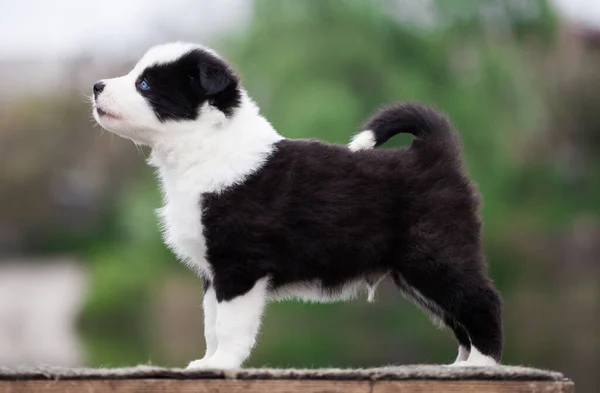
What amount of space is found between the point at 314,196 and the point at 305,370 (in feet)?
2.36

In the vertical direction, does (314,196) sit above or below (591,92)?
above

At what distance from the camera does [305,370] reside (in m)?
3.70

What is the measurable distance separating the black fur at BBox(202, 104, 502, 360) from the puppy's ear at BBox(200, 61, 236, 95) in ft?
1.10

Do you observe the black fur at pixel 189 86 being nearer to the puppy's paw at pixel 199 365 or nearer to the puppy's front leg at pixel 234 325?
the puppy's front leg at pixel 234 325

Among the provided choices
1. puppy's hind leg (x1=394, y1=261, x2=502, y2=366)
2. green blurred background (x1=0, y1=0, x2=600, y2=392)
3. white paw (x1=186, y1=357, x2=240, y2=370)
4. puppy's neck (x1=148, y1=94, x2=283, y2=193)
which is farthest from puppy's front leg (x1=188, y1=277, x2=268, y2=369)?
green blurred background (x1=0, y1=0, x2=600, y2=392)

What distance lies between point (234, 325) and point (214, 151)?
695 mm

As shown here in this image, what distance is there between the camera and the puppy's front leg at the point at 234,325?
3918 mm

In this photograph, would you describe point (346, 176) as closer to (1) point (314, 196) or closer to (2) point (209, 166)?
(1) point (314, 196)

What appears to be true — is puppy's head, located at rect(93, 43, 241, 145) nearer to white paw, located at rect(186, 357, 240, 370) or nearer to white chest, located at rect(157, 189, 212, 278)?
white chest, located at rect(157, 189, 212, 278)

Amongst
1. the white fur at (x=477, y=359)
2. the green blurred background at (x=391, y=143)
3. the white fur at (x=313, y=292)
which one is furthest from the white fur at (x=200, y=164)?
the green blurred background at (x=391, y=143)

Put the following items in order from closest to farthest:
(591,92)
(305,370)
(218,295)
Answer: (305,370), (218,295), (591,92)

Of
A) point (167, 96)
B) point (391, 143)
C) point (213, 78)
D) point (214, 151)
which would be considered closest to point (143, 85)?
point (167, 96)

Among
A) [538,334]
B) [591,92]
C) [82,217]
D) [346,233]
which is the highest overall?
[346,233]

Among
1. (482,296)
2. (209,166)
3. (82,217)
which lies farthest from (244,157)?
(82,217)
